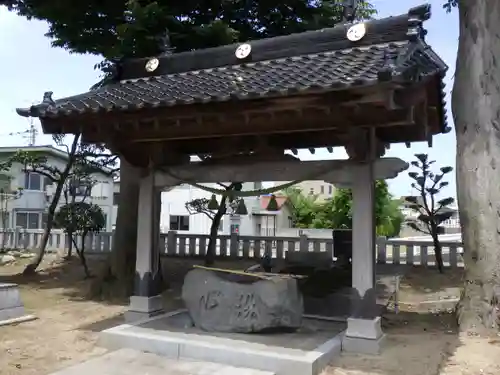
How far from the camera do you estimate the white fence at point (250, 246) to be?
43.1ft

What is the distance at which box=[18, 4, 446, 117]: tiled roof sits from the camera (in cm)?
521

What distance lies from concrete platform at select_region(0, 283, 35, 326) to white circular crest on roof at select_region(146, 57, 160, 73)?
4.05 m

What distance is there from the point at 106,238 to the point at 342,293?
10619mm

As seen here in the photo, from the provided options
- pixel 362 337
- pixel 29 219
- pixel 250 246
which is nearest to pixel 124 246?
pixel 250 246

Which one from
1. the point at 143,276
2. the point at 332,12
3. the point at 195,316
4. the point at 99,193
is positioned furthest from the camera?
the point at 99,193

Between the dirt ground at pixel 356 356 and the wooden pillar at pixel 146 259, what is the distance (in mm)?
633

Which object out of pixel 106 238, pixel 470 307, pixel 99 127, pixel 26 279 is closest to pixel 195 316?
pixel 99 127

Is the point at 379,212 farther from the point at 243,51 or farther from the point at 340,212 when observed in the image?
the point at 243,51

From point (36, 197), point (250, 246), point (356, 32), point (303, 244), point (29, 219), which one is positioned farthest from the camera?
point (36, 197)

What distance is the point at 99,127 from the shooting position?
22.0ft

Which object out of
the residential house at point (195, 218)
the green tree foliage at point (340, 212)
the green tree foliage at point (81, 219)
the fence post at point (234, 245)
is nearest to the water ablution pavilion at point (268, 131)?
the green tree foliage at point (81, 219)

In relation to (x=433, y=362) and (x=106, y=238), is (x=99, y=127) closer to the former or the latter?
(x=433, y=362)

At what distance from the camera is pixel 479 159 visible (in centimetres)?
690

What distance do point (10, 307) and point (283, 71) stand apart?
5.57 meters
